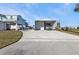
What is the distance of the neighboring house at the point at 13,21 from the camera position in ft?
18.8

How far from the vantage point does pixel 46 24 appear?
6.20 m

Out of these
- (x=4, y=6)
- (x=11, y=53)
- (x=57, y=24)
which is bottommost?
(x=11, y=53)

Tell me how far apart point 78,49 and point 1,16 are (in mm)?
2393

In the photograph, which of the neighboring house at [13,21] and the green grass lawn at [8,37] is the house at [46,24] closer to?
the neighboring house at [13,21]

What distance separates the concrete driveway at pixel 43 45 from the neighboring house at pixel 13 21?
0.48m

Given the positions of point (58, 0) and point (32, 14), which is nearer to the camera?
point (58, 0)

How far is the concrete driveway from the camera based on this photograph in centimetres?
468

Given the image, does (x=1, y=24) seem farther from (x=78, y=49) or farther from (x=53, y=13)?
(x=78, y=49)

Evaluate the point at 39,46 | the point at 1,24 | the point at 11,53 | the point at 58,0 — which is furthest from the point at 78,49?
the point at 1,24

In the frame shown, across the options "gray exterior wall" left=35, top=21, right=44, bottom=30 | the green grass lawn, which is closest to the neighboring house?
the green grass lawn

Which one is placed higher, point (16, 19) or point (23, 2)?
point (23, 2)

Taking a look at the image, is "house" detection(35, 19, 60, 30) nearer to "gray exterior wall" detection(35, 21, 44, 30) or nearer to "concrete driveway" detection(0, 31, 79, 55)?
"gray exterior wall" detection(35, 21, 44, 30)

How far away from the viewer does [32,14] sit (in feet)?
18.6

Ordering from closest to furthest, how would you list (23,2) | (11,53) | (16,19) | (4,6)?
(11,53), (23,2), (4,6), (16,19)
